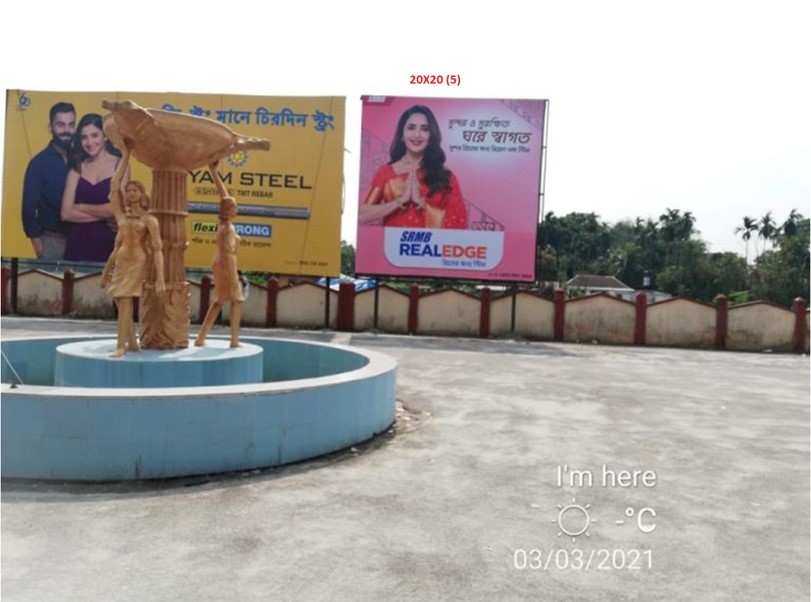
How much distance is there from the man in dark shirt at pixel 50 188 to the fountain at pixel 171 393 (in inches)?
520

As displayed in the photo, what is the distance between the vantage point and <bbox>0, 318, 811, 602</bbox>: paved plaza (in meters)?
4.04

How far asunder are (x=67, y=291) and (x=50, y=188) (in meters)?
3.31

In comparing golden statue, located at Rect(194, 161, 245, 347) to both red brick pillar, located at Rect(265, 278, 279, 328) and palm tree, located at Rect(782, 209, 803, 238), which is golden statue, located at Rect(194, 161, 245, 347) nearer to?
red brick pillar, located at Rect(265, 278, 279, 328)

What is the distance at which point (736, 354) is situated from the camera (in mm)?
20672

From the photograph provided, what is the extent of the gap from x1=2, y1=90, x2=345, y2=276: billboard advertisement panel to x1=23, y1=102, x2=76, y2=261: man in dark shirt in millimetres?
30

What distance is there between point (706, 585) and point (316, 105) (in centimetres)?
1892

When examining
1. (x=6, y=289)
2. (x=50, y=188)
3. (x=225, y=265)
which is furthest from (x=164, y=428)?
(x=6, y=289)

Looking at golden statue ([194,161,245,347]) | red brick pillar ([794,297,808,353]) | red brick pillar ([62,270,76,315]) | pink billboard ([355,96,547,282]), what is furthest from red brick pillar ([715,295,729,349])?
red brick pillar ([62,270,76,315])

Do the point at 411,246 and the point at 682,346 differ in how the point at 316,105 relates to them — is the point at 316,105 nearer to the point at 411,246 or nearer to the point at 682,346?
the point at 411,246

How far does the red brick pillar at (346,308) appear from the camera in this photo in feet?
73.6

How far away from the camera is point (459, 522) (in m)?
5.08

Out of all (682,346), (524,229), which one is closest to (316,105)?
(524,229)

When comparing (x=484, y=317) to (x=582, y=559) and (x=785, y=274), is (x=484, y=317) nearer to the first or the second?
(x=582, y=559)

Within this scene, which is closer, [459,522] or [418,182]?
[459,522]
